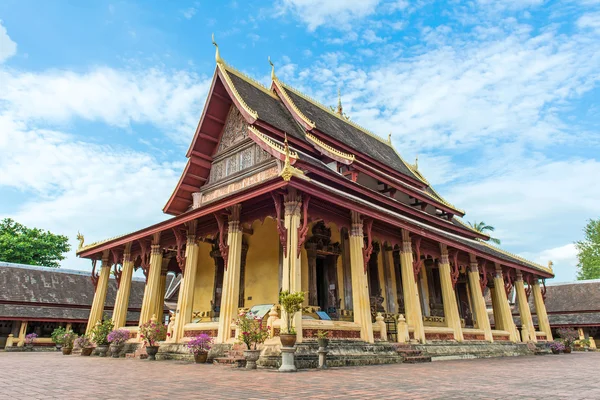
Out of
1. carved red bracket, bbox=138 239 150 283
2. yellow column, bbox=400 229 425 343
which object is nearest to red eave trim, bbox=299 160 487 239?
yellow column, bbox=400 229 425 343

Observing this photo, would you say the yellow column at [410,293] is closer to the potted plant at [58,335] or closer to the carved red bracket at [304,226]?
the carved red bracket at [304,226]

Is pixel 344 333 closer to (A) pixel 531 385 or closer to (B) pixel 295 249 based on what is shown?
(B) pixel 295 249

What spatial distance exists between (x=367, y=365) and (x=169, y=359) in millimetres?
5815

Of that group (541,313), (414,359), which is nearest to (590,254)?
(541,313)

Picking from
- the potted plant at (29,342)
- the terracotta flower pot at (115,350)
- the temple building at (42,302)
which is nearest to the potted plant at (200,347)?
the terracotta flower pot at (115,350)

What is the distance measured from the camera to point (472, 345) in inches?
565

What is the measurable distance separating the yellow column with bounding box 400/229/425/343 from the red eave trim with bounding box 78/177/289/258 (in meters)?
Answer: 6.10

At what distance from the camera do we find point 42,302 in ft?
77.7

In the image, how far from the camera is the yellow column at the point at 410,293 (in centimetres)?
1269

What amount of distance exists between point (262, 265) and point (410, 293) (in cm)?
523

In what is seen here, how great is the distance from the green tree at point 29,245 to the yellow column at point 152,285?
25.2 metres

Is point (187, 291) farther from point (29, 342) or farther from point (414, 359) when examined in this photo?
point (29, 342)

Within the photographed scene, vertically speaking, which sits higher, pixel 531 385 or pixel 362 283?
pixel 362 283

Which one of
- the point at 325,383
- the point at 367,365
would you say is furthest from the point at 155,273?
the point at 325,383
